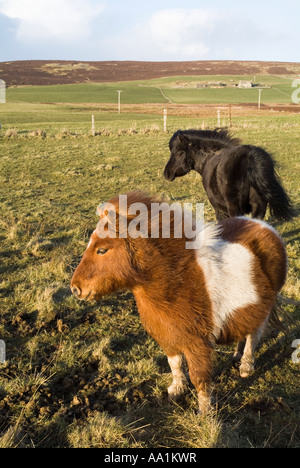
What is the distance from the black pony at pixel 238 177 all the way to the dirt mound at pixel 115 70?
294ft

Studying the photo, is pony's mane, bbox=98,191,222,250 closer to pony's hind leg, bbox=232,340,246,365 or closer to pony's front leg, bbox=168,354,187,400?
pony's front leg, bbox=168,354,187,400

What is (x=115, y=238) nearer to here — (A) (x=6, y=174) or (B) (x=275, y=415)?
(B) (x=275, y=415)

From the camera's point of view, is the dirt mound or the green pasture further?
the dirt mound

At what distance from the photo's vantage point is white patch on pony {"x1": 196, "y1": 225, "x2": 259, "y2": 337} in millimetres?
2996

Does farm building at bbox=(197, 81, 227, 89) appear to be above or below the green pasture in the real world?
above

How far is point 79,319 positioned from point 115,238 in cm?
227

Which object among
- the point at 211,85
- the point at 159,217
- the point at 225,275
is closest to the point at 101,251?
the point at 159,217

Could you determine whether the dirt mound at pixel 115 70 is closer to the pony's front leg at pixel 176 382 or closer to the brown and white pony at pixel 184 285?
the brown and white pony at pixel 184 285

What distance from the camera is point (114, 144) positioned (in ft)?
68.6

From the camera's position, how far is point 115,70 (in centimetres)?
11400

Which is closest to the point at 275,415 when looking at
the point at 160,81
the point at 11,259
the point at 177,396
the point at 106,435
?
the point at 177,396

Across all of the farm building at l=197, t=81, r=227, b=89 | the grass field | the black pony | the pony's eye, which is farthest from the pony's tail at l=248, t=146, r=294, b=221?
the farm building at l=197, t=81, r=227, b=89

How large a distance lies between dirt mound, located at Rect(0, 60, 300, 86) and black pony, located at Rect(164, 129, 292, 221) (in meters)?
89.6

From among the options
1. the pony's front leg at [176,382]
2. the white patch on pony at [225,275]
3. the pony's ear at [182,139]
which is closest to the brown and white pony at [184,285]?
the white patch on pony at [225,275]
